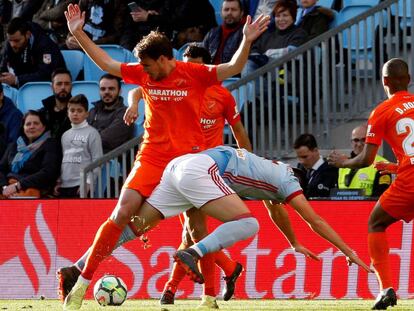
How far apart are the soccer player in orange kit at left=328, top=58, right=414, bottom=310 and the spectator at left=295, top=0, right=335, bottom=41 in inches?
240

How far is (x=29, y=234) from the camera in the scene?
1388 centimetres

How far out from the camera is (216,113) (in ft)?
41.3

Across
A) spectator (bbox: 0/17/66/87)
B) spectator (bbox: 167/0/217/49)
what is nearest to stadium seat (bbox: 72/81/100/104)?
spectator (bbox: 0/17/66/87)

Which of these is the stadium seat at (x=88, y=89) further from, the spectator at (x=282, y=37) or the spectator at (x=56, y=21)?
the spectator at (x=282, y=37)

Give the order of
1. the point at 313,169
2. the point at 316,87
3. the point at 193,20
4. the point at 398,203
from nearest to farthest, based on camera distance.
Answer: the point at 398,203 → the point at 313,169 → the point at 316,87 → the point at 193,20

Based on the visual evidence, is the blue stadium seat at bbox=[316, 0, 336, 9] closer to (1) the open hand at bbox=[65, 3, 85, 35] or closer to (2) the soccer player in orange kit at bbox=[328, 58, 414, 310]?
(2) the soccer player in orange kit at bbox=[328, 58, 414, 310]

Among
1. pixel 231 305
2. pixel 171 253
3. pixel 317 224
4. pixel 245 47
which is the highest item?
pixel 245 47

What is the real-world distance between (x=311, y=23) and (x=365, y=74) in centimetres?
126

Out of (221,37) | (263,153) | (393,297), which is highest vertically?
(221,37)

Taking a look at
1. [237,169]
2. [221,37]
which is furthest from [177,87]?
[221,37]

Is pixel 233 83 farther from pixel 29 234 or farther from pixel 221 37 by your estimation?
pixel 29 234

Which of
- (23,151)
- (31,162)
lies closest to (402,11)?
(31,162)

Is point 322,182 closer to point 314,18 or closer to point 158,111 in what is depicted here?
point 314,18

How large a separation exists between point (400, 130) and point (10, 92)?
30.2 feet
